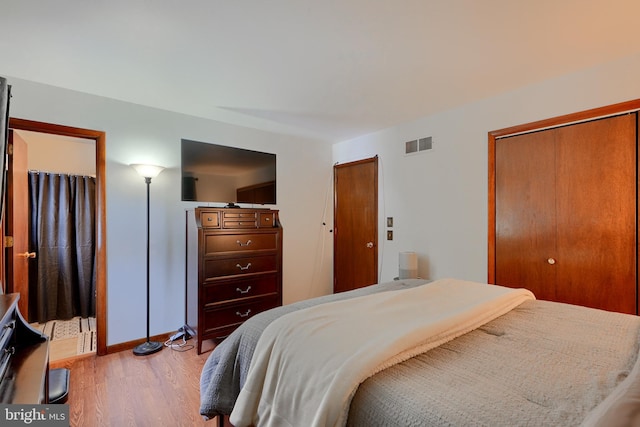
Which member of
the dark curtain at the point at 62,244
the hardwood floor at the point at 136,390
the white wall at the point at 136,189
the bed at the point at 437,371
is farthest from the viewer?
the dark curtain at the point at 62,244

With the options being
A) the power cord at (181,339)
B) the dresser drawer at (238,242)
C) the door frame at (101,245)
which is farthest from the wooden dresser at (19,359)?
the power cord at (181,339)

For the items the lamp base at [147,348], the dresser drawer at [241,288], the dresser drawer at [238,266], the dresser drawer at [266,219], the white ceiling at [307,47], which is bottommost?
the lamp base at [147,348]

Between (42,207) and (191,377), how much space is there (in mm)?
2856

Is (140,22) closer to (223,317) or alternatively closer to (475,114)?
(223,317)

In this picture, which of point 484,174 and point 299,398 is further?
point 484,174

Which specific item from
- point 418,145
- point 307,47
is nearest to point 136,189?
point 307,47

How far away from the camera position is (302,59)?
215cm

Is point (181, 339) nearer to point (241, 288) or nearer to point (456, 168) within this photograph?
point (241, 288)

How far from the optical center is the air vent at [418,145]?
10.9ft

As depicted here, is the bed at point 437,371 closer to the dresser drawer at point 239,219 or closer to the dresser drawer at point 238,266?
the dresser drawer at point 238,266

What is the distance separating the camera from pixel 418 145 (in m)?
3.41

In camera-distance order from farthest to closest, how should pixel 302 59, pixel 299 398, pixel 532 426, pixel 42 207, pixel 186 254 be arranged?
pixel 42 207 → pixel 186 254 → pixel 302 59 → pixel 299 398 → pixel 532 426

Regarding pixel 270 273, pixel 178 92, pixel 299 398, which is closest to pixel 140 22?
pixel 178 92

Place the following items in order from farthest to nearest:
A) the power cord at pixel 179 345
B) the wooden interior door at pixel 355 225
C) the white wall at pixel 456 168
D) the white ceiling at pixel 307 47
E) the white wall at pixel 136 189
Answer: the wooden interior door at pixel 355 225 < the power cord at pixel 179 345 < the white wall at pixel 136 189 < the white wall at pixel 456 168 < the white ceiling at pixel 307 47
